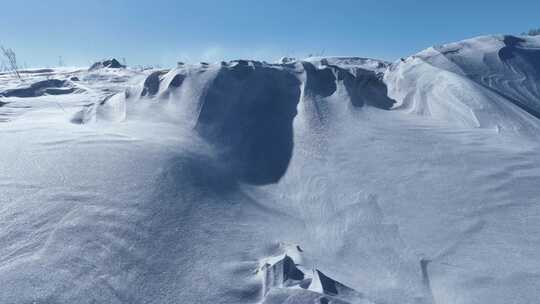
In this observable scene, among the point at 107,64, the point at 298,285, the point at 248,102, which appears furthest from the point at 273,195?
the point at 107,64

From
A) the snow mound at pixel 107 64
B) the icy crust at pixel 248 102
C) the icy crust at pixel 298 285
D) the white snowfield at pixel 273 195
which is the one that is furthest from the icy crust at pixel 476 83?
the snow mound at pixel 107 64

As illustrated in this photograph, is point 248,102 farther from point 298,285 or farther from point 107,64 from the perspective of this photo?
point 107,64

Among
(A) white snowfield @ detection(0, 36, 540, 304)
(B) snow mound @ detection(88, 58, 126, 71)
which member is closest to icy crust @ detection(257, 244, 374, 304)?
(A) white snowfield @ detection(0, 36, 540, 304)

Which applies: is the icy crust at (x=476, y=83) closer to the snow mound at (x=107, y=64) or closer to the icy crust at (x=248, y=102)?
the icy crust at (x=248, y=102)

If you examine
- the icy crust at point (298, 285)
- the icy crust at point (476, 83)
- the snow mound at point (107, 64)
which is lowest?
the icy crust at point (298, 285)

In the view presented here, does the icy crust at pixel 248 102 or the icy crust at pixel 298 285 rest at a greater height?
the icy crust at pixel 248 102

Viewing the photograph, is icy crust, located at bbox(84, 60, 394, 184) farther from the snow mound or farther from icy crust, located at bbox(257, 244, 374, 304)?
the snow mound
